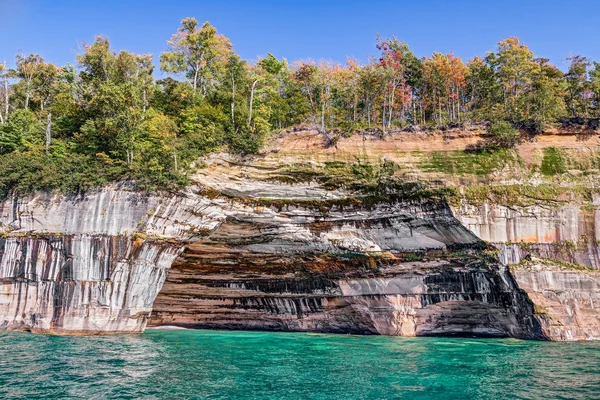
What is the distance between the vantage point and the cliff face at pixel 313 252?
1958cm

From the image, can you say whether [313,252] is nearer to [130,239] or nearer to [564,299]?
[130,239]

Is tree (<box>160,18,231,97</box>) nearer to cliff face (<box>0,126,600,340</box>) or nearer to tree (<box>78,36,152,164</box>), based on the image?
tree (<box>78,36,152,164</box>)

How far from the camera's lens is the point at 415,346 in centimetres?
1736

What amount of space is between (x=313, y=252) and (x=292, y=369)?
9799 mm

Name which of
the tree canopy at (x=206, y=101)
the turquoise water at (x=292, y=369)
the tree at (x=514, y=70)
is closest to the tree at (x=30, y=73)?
the tree canopy at (x=206, y=101)

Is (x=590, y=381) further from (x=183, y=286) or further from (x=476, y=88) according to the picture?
(x=476, y=88)

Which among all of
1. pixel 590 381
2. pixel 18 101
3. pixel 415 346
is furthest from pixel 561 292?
pixel 18 101

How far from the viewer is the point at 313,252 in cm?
2228

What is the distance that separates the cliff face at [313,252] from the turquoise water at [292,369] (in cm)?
212

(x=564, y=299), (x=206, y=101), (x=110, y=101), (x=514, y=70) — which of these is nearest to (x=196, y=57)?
(x=206, y=101)

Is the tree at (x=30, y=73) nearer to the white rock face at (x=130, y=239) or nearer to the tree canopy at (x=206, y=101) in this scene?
the tree canopy at (x=206, y=101)

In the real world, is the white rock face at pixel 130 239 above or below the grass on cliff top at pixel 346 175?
below

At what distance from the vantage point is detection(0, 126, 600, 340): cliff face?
19.6m

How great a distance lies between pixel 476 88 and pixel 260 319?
23.1 m
